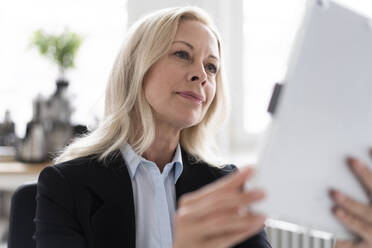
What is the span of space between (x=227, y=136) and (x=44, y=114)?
120 centimetres

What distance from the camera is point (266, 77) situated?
8.84 ft

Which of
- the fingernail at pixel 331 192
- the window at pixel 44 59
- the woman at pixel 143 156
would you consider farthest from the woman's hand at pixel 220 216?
the window at pixel 44 59

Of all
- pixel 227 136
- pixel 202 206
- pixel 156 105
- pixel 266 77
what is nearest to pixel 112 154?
pixel 156 105

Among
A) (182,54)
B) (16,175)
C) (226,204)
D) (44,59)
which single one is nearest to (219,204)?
(226,204)

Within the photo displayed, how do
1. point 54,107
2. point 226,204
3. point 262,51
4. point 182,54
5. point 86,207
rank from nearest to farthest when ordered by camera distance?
point 226,204 < point 86,207 < point 182,54 < point 262,51 < point 54,107

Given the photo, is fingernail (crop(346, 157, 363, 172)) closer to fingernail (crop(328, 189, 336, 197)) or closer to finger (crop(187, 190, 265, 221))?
fingernail (crop(328, 189, 336, 197))

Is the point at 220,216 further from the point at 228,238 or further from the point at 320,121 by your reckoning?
the point at 320,121

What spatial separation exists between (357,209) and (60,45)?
253 cm

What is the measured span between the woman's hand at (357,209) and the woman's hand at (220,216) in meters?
0.12

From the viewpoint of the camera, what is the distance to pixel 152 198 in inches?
46.4

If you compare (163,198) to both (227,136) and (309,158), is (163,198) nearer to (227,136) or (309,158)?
(309,158)

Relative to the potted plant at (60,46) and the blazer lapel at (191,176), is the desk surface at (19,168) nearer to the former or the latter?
the potted plant at (60,46)

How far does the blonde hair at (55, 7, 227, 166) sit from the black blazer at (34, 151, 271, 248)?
0.24 feet

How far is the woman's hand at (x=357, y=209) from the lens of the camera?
66 cm
